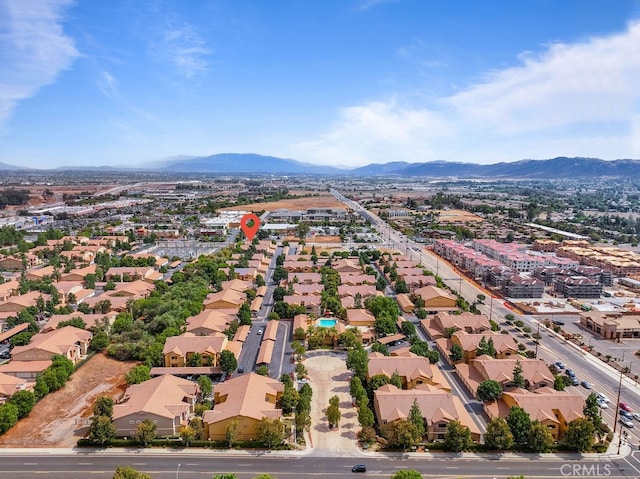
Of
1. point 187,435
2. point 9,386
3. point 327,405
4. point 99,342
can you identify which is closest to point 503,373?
point 327,405

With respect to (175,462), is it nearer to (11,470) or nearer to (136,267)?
(11,470)

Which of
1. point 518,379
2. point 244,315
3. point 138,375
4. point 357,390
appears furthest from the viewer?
point 244,315

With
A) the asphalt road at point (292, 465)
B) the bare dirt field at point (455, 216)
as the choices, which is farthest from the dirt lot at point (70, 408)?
the bare dirt field at point (455, 216)

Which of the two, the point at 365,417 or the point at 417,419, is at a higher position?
the point at 417,419

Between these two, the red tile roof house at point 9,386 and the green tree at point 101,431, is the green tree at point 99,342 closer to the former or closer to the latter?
the red tile roof house at point 9,386

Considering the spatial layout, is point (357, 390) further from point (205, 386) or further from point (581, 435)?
point (581, 435)

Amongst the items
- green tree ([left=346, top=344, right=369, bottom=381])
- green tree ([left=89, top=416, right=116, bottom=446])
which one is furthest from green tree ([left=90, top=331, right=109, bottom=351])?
green tree ([left=346, top=344, right=369, bottom=381])
